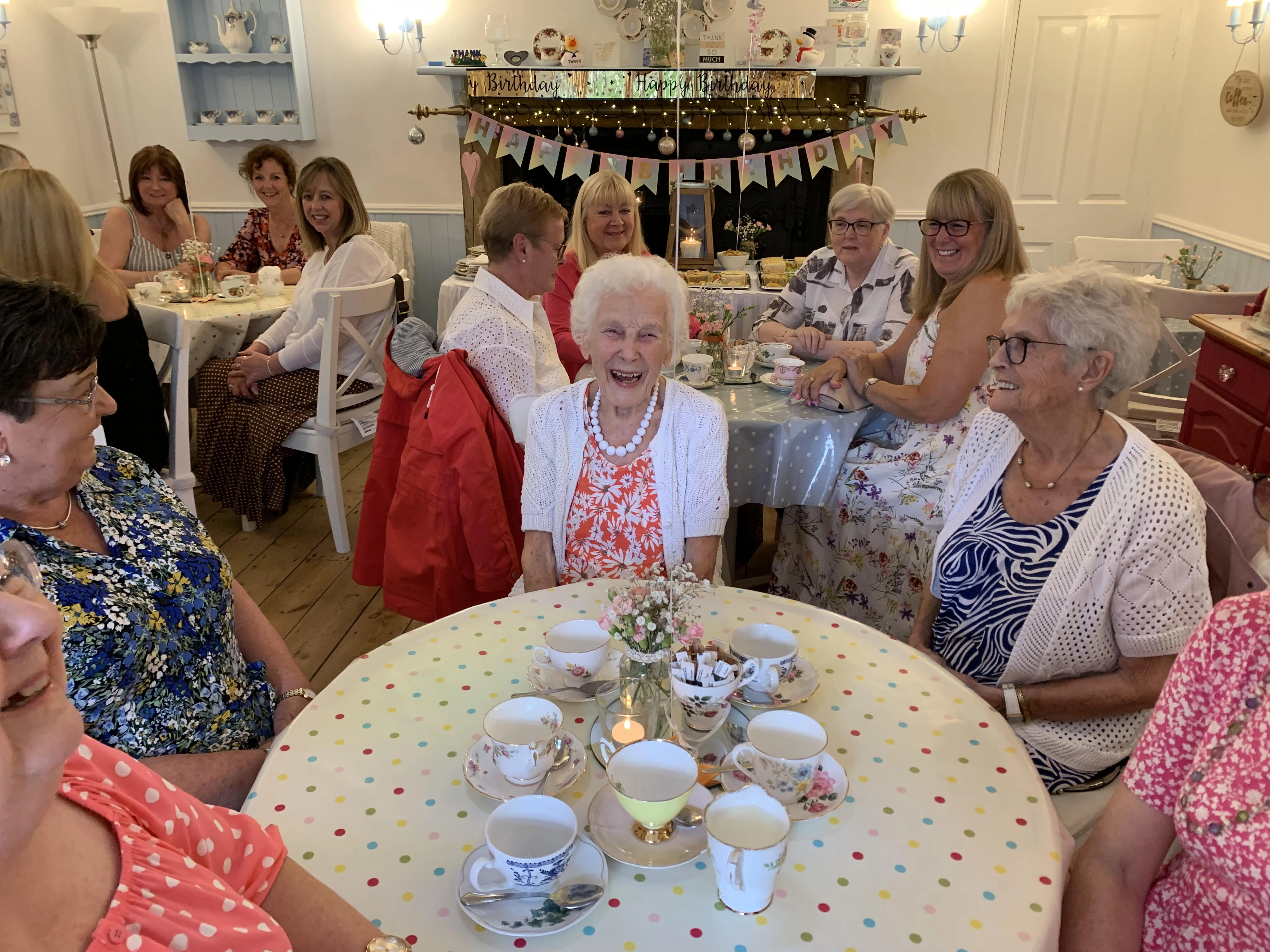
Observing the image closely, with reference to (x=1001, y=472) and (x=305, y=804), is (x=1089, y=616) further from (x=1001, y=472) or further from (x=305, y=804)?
(x=305, y=804)

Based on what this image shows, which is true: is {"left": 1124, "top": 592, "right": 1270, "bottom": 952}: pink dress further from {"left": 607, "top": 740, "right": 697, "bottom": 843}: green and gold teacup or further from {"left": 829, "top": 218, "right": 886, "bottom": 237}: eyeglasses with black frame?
{"left": 829, "top": 218, "right": 886, "bottom": 237}: eyeglasses with black frame

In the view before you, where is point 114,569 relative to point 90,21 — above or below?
below

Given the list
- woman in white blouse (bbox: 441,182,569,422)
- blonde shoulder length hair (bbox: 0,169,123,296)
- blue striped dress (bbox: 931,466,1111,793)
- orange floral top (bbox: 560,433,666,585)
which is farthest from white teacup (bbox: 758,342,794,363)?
blonde shoulder length hair (bbox: 0,169,123,296)

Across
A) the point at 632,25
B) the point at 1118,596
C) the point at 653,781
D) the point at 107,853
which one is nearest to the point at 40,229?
the point at 107,853

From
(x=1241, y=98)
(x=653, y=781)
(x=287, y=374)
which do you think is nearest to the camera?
(x=653, y=781)

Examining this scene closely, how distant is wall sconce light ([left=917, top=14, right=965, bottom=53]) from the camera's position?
484cm

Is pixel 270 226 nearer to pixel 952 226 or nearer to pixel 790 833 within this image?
pixel 952 226

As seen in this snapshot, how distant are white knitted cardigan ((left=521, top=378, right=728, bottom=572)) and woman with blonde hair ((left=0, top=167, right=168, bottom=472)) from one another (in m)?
1.07

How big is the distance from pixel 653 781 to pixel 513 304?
1.54 m

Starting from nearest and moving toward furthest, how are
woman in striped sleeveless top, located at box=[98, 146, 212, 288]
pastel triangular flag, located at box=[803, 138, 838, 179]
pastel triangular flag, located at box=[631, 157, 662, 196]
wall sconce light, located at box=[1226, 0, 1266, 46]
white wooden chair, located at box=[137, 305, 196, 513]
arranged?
white wooden chair, located at box=[137, 305, 196, 513] → woman in striped sleeveless top, located at box=[98, 146, 212, 288] → wall sconce light, located at box=[1226, 0, 1266, 46] → pastel triangular flag, located at box=[631, 157, 662, 196] → pastel triangular flag, located at box=[803, 138, 838, 179]

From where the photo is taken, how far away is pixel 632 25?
16.0 ft

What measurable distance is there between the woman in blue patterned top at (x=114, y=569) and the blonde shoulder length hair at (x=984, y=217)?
1790 mm

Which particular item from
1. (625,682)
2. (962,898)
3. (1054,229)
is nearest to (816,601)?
(625,682)

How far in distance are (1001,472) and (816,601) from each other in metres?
1.09
